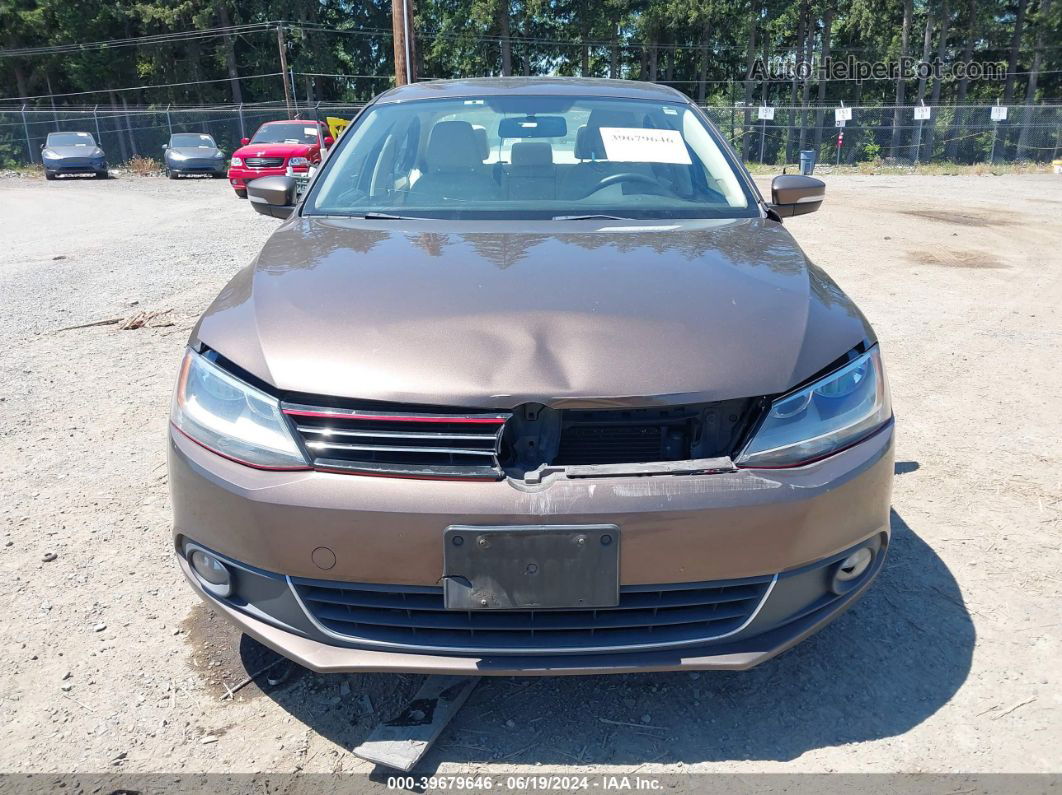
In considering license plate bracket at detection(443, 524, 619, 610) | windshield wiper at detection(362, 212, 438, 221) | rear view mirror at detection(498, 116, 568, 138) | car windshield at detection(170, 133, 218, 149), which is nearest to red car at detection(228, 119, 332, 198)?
car windshield at detection(170, 133, 218, 149)

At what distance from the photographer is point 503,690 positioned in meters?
2.30

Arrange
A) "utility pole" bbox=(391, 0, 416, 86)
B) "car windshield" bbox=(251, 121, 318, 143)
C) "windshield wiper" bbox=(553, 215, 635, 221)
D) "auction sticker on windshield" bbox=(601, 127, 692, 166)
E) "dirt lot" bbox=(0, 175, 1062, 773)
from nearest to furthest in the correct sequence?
1. "dirt lot" bbox=(0, 175, 1062, 773)
2. "windshield wiper" bbox=(553, 215, 635, 221)
3. "auction sticker on windshield" bbox=(601, 127, 692, 166)
4. "utility pole" bbox=(391, 0, 416, 86)
5. "car windshield" bbox=(251, 121, 318, 143)

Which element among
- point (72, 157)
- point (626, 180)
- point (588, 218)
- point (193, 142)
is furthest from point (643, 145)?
point (72, 157)

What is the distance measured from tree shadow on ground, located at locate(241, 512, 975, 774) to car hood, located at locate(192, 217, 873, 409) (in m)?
0.92

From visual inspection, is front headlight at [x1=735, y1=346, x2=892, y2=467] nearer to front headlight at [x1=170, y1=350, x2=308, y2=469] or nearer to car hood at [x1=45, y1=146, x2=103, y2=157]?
front headlight at [x1=170, y1=350, x2=308, y2=469]

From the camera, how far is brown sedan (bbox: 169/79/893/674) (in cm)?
183

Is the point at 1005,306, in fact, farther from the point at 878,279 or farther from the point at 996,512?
the point at 996,512

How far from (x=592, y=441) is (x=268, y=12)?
53.8 meters

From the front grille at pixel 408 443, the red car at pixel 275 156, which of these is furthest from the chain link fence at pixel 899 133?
the front grille at pixel 408 443

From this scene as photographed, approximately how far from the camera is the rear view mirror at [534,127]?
3.43 metres

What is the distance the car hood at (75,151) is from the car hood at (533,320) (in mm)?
29059

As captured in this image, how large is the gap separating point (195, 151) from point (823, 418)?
28.1 meters

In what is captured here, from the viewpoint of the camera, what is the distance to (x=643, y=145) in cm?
341

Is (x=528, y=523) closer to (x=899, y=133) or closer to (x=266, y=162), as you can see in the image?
(x=266, y=162)
